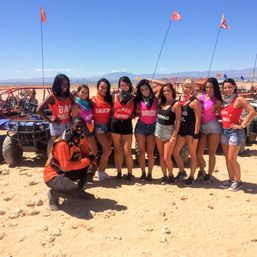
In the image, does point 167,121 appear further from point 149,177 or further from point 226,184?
point 226,184

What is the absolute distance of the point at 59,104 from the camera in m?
5.60

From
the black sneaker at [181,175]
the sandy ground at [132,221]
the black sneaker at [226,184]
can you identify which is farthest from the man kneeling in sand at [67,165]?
the black sneaker at [226,184]

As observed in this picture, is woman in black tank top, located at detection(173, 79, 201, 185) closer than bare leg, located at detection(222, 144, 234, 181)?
Yes

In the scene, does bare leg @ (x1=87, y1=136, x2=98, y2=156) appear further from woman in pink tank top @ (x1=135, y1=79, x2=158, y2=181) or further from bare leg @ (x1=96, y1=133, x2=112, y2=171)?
woman in pink tank top @ (x1=135, y1=79, x2=158, y2=181)

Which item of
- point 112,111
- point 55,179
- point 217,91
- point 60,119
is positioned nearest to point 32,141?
point 60,119

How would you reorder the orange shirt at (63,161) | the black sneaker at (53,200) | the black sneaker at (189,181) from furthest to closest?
the black sneaker at (189,181) → the black sneaker at (53,200) → the orange shirt at (63,161)

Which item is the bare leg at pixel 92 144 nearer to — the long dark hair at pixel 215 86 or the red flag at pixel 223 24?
the long dark hair at pixel 215 86

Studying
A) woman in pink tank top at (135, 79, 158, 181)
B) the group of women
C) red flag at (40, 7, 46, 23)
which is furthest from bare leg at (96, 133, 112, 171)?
red flag at (40, 7, 46, 23)

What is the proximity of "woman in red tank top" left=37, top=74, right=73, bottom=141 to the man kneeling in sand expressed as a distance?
2.62 feet

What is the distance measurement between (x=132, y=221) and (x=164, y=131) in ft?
5.40

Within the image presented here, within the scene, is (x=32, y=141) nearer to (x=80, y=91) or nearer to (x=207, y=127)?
(x=80, y=91)

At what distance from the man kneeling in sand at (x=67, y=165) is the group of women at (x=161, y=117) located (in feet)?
2.91

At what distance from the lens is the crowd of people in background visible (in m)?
5.40

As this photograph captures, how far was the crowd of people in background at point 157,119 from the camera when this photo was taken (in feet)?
17.7
